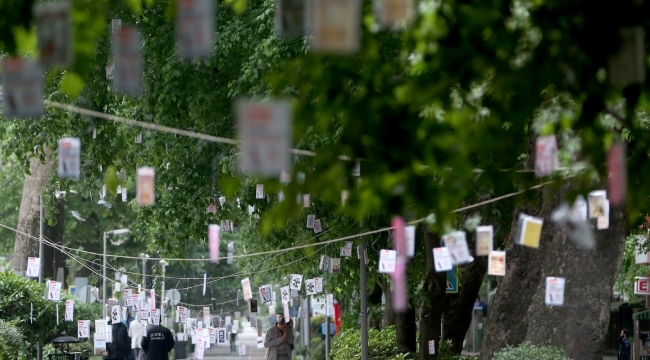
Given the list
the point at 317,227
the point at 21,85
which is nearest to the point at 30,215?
the point at 317,227

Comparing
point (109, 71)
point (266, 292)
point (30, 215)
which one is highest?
point (109, 71)

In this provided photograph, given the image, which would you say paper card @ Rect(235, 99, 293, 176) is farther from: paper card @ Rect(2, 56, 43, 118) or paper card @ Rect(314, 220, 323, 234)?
paper card @ Rect(314, 220, 323, 234)

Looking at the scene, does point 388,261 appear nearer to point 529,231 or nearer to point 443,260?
point 443,260

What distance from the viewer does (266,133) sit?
611cm

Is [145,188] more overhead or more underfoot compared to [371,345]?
more overhead

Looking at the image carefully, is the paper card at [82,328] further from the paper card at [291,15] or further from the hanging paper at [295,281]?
the paper card at [291,15]

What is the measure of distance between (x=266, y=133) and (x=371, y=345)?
1745cm

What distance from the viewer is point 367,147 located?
5895mm

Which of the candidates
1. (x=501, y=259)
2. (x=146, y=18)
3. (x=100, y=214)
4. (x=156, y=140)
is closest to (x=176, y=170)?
(x=156, y=140)

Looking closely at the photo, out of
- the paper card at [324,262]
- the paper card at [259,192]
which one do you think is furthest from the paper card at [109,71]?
the paper card at [324,262]

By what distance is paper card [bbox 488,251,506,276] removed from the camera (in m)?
14.5

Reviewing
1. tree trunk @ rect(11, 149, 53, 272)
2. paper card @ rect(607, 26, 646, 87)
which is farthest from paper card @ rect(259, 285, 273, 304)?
paper card @ rect(607, 26, 646, 87)

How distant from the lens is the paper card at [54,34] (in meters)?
6.04

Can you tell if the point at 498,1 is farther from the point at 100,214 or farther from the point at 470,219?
the point at 100,214
